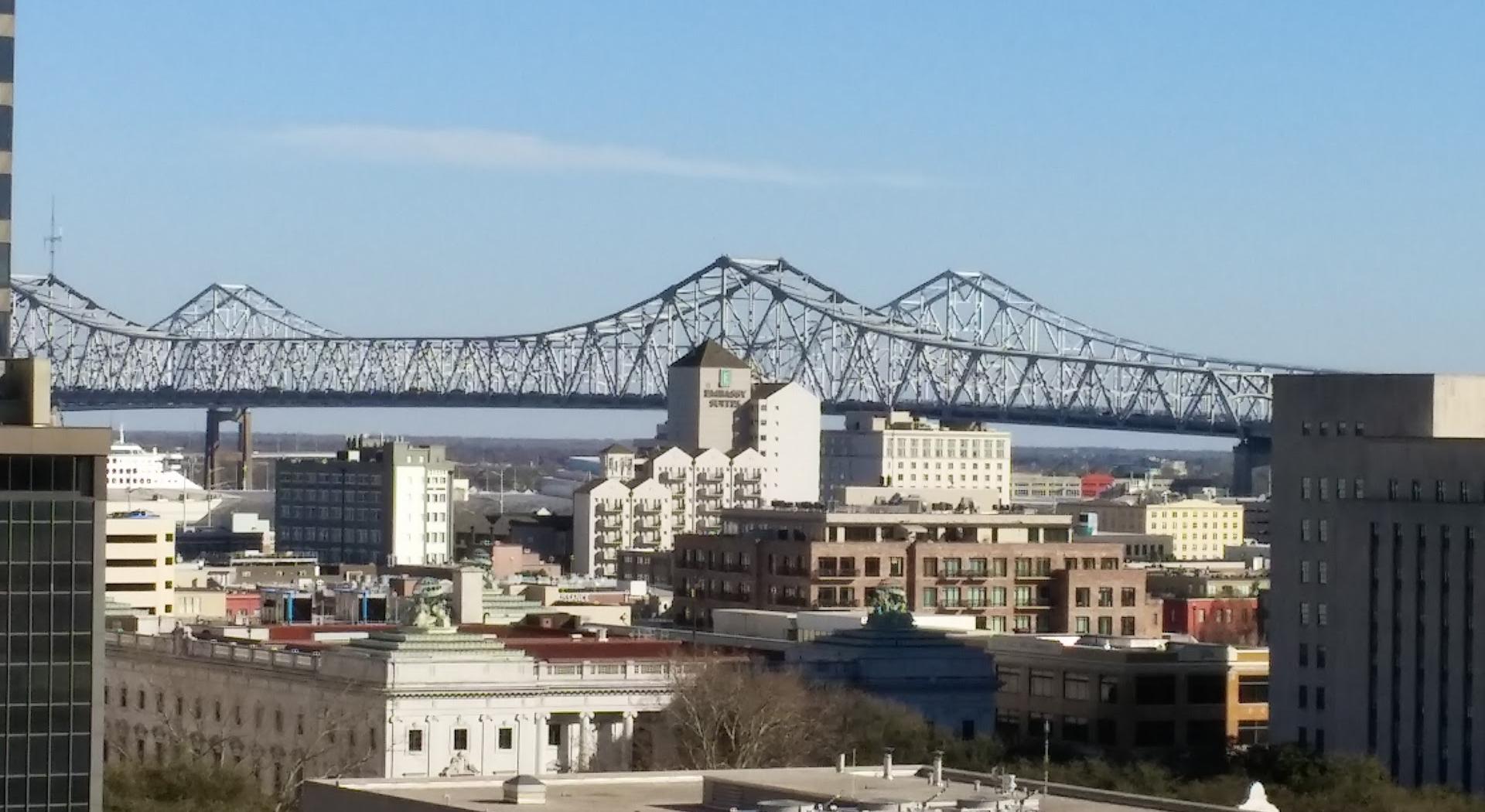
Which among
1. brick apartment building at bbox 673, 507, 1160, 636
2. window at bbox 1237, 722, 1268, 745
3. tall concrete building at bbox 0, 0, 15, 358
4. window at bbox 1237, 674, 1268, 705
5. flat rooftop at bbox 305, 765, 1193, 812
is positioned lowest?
window at bbox 1237, 722, 1268, 745

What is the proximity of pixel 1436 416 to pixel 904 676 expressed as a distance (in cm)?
2299

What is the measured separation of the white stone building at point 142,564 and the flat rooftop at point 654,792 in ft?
247

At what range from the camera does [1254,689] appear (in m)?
132

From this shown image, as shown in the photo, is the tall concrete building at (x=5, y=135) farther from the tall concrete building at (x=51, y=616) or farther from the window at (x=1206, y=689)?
the window at (x=1206, y=689)

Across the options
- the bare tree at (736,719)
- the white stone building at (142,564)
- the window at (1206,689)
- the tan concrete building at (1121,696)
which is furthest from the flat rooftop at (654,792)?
the white stone building at (142,564)

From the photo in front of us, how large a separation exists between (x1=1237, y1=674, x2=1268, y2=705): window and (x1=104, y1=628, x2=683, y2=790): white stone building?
89.1ft

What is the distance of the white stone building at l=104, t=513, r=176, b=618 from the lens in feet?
497

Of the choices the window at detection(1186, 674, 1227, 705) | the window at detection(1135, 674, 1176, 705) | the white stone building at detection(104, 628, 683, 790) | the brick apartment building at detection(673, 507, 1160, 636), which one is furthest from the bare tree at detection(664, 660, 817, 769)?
the brick apartment building at detection(673, 507, 1160, 636)

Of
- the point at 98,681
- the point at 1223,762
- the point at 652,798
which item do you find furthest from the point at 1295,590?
the point at 98,681

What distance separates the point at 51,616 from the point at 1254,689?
71.9 meters

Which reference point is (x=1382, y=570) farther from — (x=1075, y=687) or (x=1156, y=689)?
(x=1075, y=687)

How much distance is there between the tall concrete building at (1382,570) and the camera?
11981cm

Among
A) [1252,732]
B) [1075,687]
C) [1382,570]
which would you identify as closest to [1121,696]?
[1075,687]

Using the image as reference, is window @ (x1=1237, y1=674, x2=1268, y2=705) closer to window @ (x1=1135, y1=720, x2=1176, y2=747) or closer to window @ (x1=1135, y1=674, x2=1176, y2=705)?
window @ (x1=1135, y1=674, x2=1176, y2=705)
